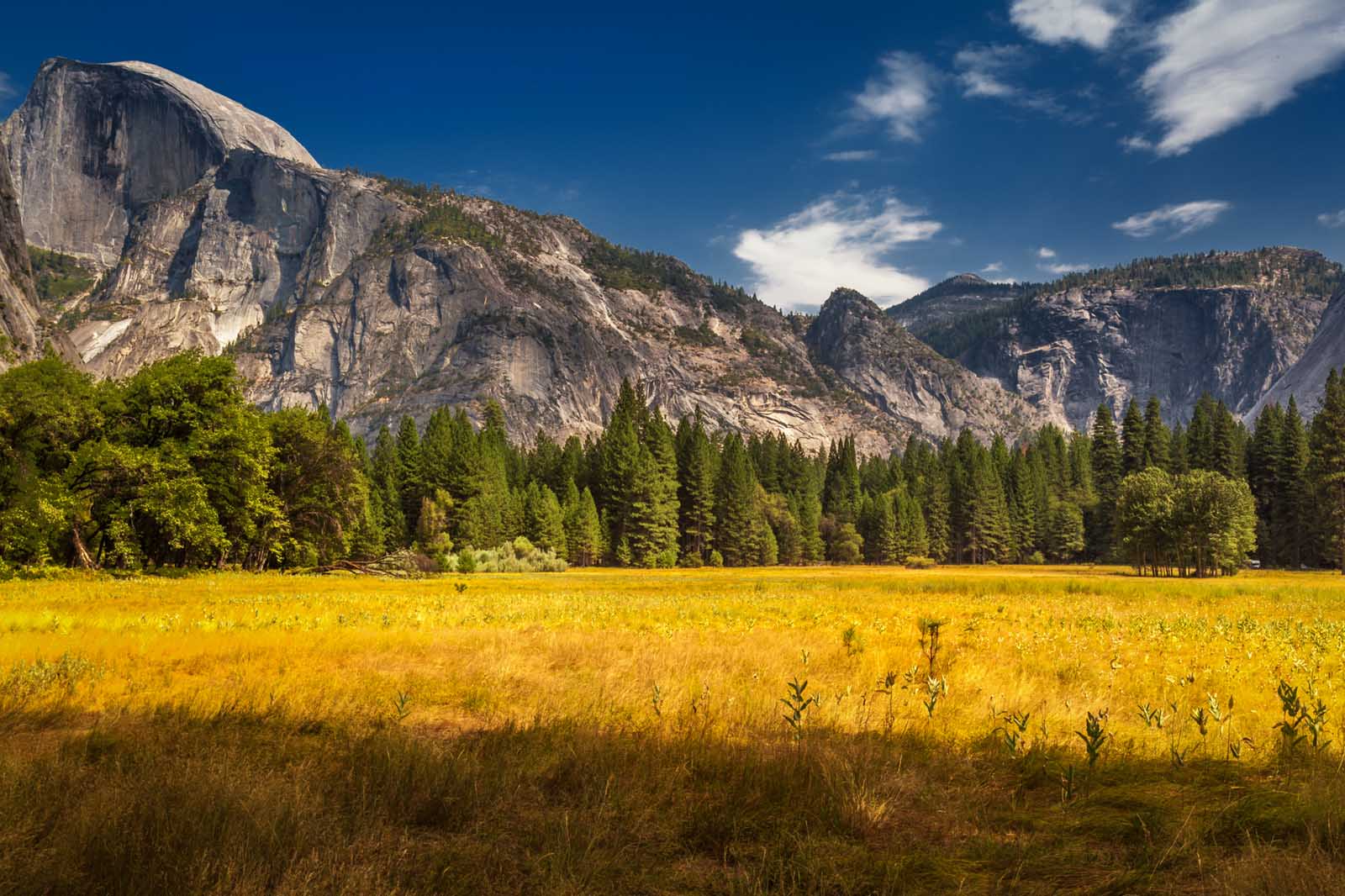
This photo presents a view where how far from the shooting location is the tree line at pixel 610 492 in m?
29.7

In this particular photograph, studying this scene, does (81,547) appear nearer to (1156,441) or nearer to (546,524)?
(546,524)

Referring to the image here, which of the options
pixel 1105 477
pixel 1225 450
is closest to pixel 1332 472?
pixel 1225 450

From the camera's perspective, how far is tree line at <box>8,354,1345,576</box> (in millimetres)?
29703

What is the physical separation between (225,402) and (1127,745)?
40.2m

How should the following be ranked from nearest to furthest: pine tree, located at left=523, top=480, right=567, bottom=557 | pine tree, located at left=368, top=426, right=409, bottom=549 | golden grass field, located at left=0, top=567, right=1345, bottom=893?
golden grass field, located at left=0, top=567, right=1345, bottom=893 → pine tree, located at left=523, top=480, right=567, bottom=557 → pine tree, located at left=368, top=426, right=409, bottom=549

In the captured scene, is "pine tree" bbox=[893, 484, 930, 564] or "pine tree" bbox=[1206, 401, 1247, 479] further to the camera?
"pine tree" bbox=[893, 484, 930, 564]

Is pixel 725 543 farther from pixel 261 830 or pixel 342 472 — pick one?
pixel 261 830

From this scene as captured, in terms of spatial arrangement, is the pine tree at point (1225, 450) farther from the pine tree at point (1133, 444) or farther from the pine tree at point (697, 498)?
the pine tree at point (697, 498)

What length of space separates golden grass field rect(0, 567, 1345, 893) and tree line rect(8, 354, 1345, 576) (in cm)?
2105

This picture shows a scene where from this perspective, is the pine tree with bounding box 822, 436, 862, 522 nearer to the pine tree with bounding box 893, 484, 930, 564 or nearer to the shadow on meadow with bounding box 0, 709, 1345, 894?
the pine tree with bounding box 893, 484, 930, 564

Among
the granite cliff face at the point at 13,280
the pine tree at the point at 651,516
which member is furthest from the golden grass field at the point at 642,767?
the granite cliff face at the point at 13,280

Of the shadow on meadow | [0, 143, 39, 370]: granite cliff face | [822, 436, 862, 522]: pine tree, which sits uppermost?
[0, 143, 39, 370]: granite cliff face

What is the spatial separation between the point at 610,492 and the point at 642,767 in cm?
8165


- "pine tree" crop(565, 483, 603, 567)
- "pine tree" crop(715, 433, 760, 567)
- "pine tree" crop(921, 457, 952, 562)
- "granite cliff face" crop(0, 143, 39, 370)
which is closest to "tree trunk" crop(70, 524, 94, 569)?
"pine tree" crop(565, 483, 603, 567)
